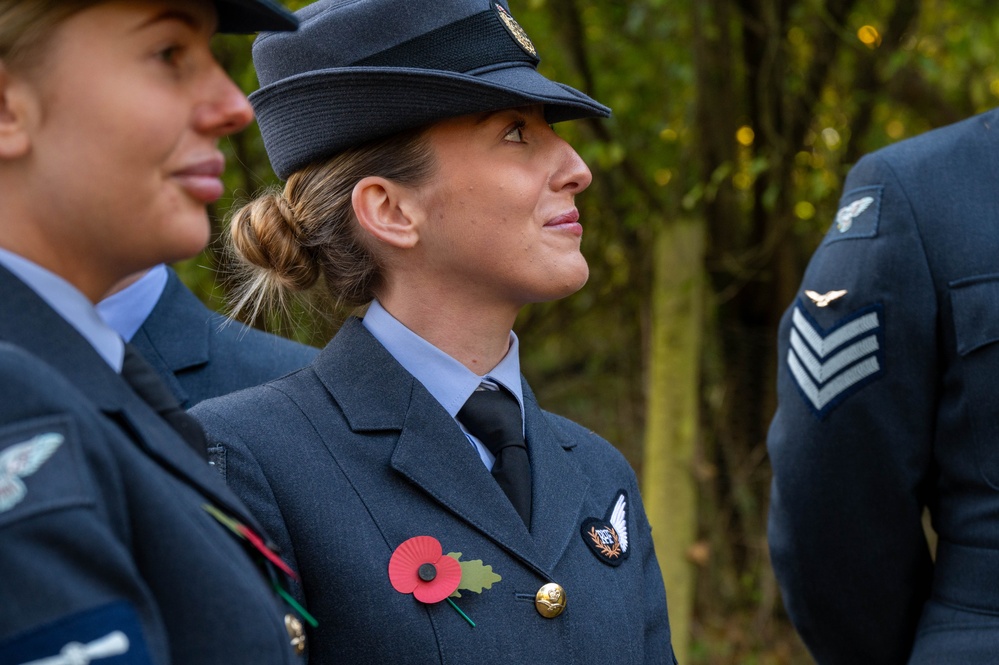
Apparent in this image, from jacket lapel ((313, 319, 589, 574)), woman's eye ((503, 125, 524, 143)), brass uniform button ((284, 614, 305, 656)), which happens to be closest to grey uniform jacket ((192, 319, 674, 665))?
jacket lapel ((313, 319, 589, 574))

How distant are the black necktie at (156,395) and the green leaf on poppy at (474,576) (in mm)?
523

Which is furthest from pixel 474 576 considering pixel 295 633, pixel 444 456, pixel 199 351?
pixel 199 351

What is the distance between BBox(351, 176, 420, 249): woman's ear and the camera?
75.8 inches

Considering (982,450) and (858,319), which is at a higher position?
(858,319)

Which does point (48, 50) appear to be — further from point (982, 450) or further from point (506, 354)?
point (982, 450)

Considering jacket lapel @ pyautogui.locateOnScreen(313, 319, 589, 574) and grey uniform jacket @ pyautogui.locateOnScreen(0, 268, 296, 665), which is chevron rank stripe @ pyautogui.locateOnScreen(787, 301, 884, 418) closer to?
jacket lapel @ pyautogui.locateOnScreen(313, 319, 589, 574)

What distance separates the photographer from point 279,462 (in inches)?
67.6

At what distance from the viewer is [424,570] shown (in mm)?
1658

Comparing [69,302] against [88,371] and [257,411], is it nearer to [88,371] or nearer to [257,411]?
[88,371]

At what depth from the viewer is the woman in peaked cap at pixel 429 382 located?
1673mm

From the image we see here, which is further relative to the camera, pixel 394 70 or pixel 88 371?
pixel 394 70

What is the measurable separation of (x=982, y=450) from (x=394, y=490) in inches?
41.9

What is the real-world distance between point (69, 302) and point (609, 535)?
1037mm

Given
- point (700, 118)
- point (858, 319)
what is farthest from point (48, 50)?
point (700, 118)
